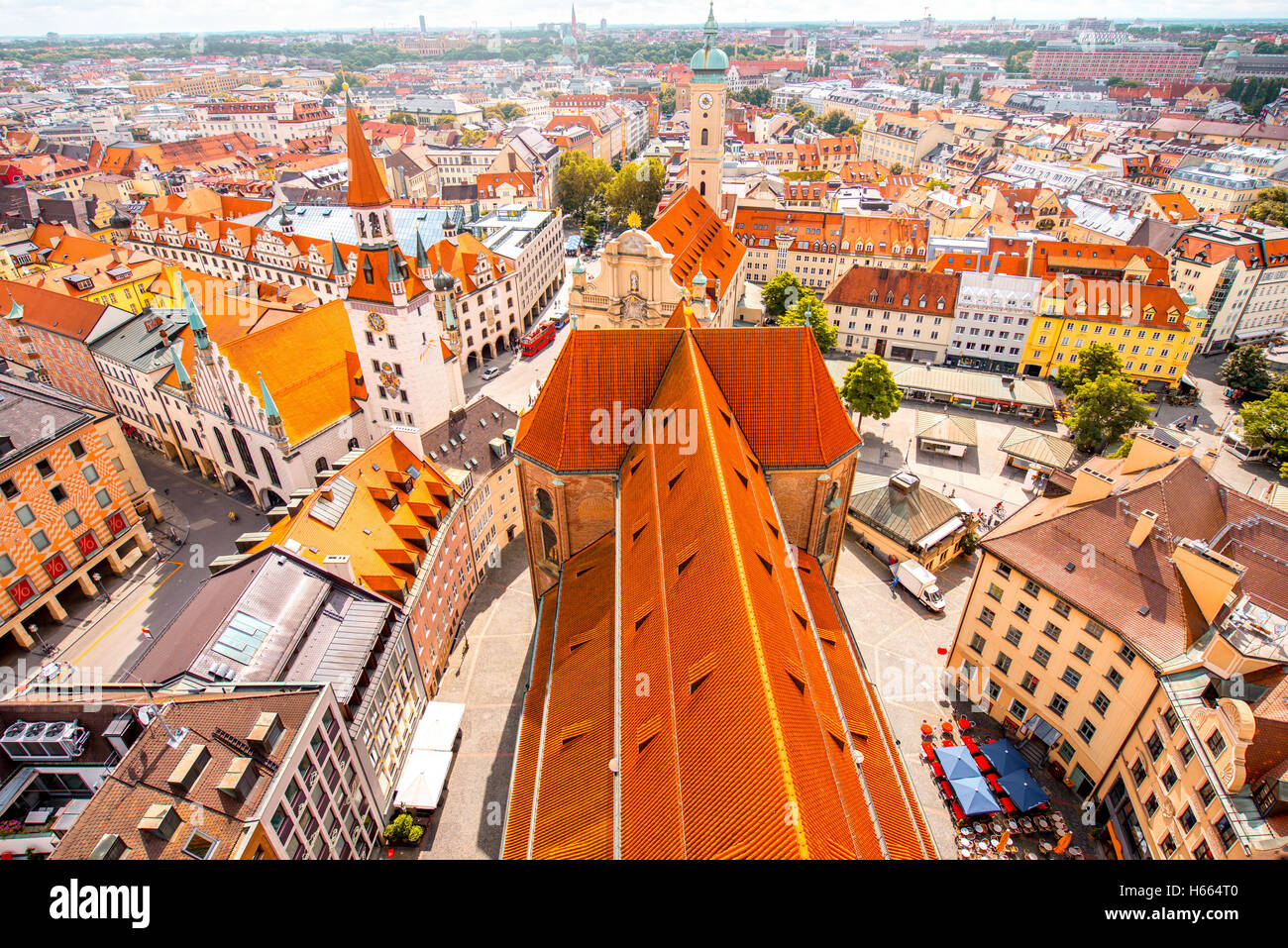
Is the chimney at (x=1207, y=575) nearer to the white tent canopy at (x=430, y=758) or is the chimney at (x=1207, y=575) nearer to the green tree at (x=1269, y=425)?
the white tent canopy at (x=430, y=758)

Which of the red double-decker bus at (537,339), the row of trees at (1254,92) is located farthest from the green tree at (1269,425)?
the row of trees at (1254,92)

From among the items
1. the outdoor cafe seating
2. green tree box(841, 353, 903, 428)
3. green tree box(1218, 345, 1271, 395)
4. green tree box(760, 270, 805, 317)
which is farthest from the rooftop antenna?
green tree box(1218, 345, 1271, 395)

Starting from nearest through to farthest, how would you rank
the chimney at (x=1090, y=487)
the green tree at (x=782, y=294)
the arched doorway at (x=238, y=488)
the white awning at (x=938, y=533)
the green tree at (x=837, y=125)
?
1. the chimney at (x=1090, y=487)
2. the white awning at (x=938, y=533)
3. the arched doorway at (x=238, y=488)
4. the green tree at (x=782, y=294)
5. the green tree at (x=837, y=125)

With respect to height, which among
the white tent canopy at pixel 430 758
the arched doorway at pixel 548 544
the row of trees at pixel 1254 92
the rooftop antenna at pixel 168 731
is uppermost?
the row of trees at pixel 1254 92

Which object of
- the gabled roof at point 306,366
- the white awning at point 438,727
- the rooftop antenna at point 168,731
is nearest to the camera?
the rooftop antenna at point 168,731

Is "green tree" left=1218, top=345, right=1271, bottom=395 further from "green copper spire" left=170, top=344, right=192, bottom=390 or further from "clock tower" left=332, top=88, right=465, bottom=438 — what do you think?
"green copper spire" left=170, top=344, right=192, bottom=390
